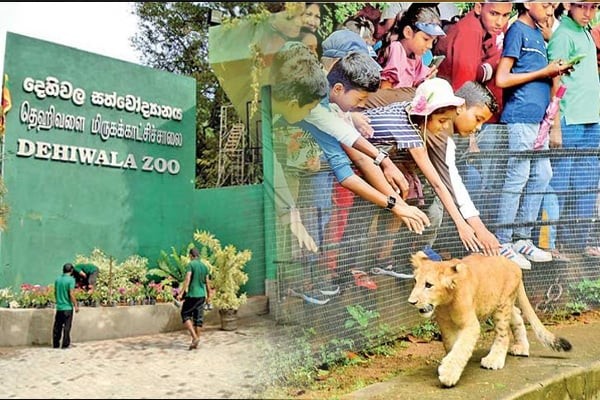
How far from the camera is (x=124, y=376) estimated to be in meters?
2.53

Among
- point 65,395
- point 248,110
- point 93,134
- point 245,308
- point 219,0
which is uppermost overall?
point 219,0

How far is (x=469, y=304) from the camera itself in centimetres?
388

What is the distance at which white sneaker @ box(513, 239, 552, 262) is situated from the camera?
17.3 feet

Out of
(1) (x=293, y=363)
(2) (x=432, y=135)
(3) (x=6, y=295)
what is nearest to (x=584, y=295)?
(2) (x=432, y=135)

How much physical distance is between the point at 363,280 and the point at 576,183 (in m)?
2.53

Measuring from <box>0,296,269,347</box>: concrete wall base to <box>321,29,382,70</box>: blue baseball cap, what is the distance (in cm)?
207

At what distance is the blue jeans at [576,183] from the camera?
566 centimetres

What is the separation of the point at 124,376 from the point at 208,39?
1.45m

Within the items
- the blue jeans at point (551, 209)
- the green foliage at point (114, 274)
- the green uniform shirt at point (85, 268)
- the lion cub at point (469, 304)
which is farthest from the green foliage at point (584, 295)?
the green uniform shirt at point (85, 268)

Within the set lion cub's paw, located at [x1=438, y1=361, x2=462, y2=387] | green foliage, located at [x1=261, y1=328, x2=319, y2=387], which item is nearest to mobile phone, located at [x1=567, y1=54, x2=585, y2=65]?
lion cub's paw, located at [x1=438, y1=361, x2=462, y2=387]

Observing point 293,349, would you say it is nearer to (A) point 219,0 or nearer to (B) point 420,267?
(B) point 420,267

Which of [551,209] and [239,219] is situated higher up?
[551,209]

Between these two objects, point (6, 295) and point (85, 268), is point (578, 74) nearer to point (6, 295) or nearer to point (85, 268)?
point (85, 268)

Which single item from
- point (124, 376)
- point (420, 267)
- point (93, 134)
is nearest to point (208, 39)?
point (93, 134)
